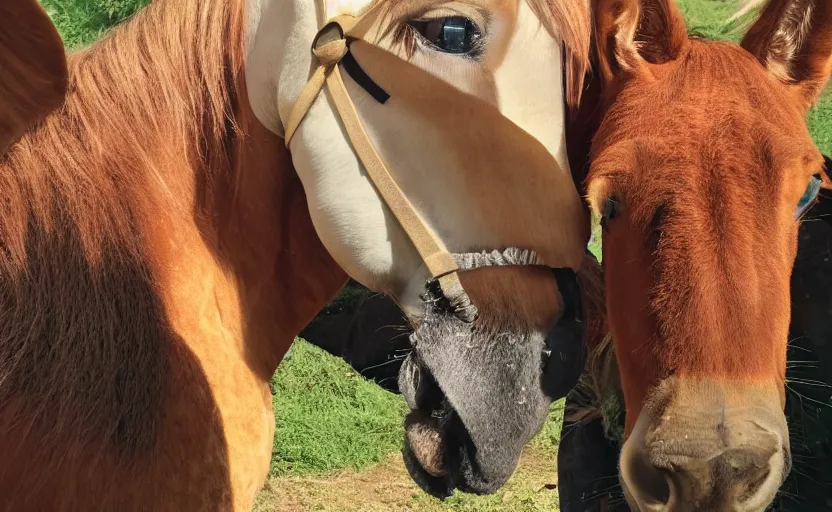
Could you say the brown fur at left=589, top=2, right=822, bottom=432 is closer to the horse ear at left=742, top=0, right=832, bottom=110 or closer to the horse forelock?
the horse ear at left=742, top=0, right=832, bottom=110

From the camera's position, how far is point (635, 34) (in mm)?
1598

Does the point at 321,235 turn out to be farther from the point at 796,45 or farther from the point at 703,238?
the point at 796,45

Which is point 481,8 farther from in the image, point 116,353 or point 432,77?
point 116,353

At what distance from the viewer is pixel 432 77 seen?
1.42m

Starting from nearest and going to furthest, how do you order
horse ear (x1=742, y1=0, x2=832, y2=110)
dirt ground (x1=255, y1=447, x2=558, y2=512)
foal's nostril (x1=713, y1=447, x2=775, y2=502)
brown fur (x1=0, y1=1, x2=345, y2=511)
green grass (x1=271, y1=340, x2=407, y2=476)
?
foal's nostril (x1=713, y1=447, x2=775, y2=502) → brown fur (x1=0, y1=1, x2=345, y2=511) → horse ear (x1=742, y1=0, x2=832, y2=110) → dirt ground (x1=255, y1=447, x2=558, y2=512) → green grass (x1=271, y1=340, x2=407, y2=476)

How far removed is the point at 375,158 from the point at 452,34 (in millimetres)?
272

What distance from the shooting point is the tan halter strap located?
1403mm

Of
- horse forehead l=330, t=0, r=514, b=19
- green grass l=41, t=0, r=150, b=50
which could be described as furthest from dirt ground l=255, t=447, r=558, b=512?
green grass l=41, t=0, r=150, b=50

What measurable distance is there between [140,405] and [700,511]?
3.32 ft

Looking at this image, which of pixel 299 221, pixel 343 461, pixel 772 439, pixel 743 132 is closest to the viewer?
pixel 772 439

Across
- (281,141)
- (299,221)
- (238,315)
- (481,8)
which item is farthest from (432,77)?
(238,315)

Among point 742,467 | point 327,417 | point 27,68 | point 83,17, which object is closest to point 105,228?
point 27,68

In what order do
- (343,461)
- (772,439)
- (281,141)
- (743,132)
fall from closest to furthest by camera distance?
(772,439) → (743,132) → (281,141) → (343,461)

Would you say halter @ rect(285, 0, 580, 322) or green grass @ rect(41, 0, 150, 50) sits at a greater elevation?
halter @ rect(285, 0, 580, 322)
